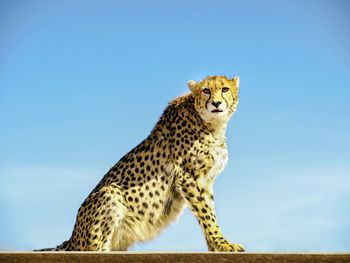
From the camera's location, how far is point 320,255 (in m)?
5.30

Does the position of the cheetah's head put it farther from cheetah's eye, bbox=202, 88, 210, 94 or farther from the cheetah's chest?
the cheetah's chest

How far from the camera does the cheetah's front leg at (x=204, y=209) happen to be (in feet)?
22.3

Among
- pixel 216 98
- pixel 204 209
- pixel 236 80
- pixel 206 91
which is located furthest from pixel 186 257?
pixel 236 80

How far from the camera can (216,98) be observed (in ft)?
23.8

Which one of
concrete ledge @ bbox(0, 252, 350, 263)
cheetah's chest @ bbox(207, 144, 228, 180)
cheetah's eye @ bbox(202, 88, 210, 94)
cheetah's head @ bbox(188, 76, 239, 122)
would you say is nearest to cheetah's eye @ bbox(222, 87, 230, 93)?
cheetah's head @ bbox(188, 76, 239, 122)

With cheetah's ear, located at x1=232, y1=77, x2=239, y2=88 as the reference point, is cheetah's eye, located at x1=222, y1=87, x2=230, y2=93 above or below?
below

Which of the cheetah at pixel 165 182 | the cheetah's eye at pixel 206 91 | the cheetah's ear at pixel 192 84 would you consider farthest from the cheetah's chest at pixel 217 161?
the cheetah's ear at pixel 192 84

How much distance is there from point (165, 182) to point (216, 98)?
1.22m

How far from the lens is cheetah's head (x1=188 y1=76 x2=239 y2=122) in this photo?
7246 millimetres

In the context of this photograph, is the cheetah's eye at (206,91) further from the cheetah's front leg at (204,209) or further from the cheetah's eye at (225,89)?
the cheetah's front leg at (204,209)

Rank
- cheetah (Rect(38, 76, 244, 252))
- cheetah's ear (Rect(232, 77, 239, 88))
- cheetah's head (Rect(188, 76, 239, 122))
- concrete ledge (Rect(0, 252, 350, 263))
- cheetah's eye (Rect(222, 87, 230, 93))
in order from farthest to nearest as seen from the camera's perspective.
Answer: cheetah's ear (Rect(232, 77, 239, 88)) → cheetah's eye (Rect(222, 87, 230, 93)) → cheetah's head (Rect(188, 76, 239, 122)) → cheetah (Rect(38, 76, 244, 252)) → concrete ledge (Rect(0, 252, 350, 263))

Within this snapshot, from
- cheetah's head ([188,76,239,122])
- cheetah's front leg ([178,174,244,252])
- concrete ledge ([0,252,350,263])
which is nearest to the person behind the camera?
concrete ledge ([0,252,350,263])

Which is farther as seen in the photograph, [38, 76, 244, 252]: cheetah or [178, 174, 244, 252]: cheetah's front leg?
[38, 76, 244, 252]: cheetah

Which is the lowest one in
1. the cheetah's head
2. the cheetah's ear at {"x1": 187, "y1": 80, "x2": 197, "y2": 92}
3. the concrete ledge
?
the concrete ledge
